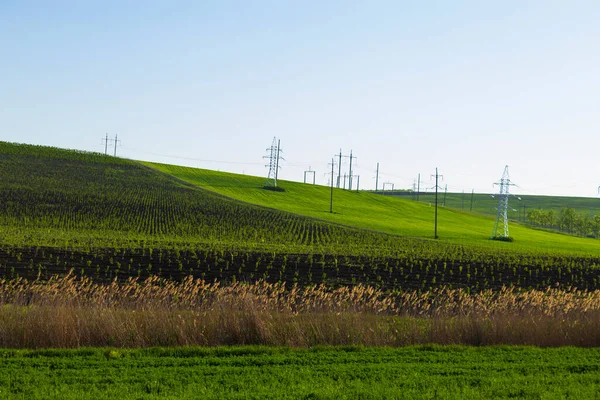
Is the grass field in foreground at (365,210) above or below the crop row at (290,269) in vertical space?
above

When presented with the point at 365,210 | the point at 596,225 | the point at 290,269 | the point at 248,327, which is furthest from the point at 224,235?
the point at 596,225

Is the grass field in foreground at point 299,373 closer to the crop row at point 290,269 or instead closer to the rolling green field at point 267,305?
the rolling green field at point 267,305

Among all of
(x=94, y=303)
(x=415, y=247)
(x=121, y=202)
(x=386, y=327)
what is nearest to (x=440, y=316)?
(x=386, y=327)

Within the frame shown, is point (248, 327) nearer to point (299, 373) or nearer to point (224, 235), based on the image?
point (299, 373)

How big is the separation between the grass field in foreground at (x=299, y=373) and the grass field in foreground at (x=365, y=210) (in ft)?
171

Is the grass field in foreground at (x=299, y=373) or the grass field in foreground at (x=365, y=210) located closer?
the grass field in foreground at (x=299, y=373)

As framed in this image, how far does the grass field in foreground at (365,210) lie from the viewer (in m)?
72.4

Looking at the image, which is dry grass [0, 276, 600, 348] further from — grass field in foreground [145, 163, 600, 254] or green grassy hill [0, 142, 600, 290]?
grass field in foreground [145, 163, 600, 254]

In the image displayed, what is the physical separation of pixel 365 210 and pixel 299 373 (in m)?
84.4

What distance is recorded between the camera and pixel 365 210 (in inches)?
3728

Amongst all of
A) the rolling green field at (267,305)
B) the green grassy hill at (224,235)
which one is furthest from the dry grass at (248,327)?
the green grassy hill at (224,235)

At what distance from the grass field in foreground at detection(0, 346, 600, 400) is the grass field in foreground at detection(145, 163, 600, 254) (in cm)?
5204

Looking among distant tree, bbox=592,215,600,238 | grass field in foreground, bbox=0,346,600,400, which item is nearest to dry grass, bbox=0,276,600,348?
grass field in foreground, bbox=0,346,600,400

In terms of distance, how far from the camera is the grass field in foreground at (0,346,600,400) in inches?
384
